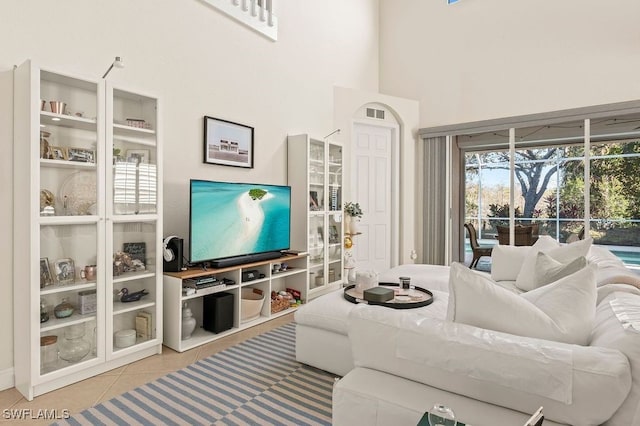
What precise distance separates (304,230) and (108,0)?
2849mm

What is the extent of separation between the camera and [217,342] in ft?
10.5

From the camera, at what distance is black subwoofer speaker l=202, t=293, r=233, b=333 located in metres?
3.30

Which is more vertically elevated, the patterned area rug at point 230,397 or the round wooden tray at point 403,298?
the round wooden tray at point 403,298

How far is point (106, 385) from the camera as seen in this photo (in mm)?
2430

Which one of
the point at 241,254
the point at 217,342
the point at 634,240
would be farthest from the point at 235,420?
the point at 634,240

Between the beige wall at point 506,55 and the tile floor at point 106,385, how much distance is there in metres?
5.08

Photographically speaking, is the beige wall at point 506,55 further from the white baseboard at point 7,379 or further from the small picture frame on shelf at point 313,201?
the white baseboard at point 7,379

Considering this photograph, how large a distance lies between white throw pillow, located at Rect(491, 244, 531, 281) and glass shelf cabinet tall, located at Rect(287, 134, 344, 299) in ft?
6.41

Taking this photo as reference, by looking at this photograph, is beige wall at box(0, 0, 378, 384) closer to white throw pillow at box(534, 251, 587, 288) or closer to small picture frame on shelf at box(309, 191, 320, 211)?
small picture frame on shelf at box(309, 191, 320, 211)

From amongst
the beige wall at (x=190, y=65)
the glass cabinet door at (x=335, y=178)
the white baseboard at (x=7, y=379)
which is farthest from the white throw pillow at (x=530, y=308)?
the glass cabinet door at (x=335, y=178)

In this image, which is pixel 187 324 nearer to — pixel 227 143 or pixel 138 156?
pixel 138 156

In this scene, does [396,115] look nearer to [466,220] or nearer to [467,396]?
[466,220]

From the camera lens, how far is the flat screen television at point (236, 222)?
10.6ft

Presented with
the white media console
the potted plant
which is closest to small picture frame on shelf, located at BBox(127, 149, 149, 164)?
the white media console
